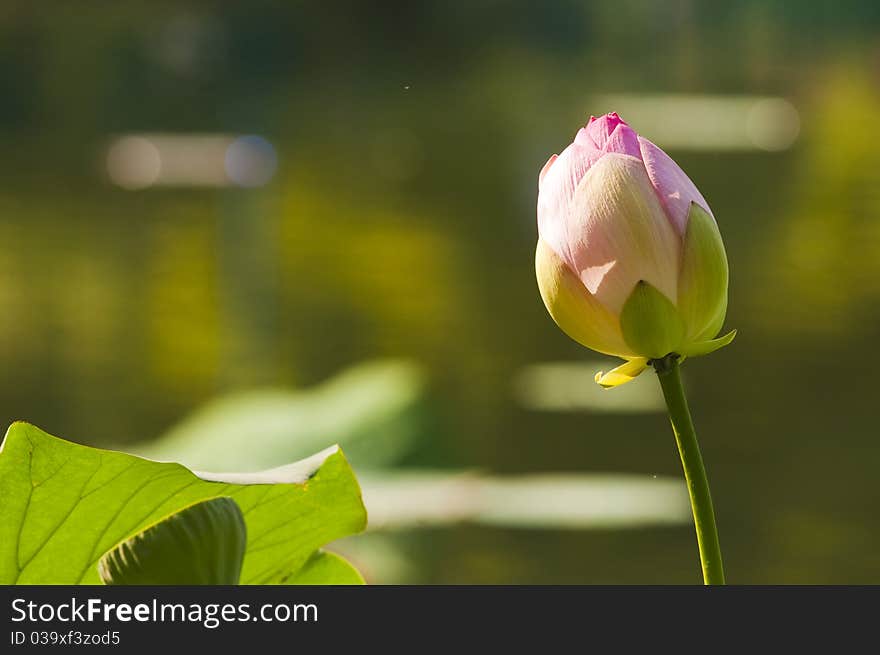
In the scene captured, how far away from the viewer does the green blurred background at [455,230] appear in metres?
3.58

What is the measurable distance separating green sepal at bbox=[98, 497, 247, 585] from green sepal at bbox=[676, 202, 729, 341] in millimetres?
107

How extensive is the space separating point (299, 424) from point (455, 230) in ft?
7.98

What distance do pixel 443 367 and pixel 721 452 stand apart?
842 mm

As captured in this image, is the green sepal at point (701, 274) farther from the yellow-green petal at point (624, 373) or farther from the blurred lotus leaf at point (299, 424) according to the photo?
the blurred lotus leaf at point (299, 424)

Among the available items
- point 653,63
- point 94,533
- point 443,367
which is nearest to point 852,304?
point 653,63

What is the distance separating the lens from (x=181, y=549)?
26 centimetres

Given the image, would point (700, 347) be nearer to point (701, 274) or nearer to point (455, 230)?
point (701, 274)

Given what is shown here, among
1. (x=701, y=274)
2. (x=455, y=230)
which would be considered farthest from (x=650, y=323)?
(x=455, y=230)

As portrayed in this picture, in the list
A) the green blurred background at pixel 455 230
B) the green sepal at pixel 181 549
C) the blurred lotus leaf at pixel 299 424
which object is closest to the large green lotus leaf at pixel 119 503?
the green sepal at pixel 181 549

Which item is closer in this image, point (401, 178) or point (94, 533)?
point (94, 533)

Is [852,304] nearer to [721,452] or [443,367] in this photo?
[721,452]

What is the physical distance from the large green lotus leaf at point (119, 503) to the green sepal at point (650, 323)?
78mm

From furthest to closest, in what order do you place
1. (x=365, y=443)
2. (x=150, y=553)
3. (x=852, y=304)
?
(x=852, y=304), (x=365, y=443), (x=150, y=553)

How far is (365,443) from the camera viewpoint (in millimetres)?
1901
